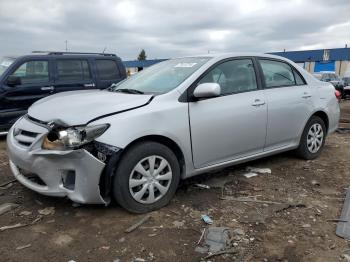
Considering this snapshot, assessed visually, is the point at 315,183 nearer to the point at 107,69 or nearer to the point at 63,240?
the point at 63,240

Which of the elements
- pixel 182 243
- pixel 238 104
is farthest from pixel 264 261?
pixel 238 104

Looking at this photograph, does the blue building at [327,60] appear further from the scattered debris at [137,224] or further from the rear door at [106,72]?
the scattered debris at [137,224]

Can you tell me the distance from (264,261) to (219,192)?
1.48 meters

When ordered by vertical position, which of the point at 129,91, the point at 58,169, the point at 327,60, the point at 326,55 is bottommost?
the point at 58,169

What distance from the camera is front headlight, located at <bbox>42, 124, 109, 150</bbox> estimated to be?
11.5 ft

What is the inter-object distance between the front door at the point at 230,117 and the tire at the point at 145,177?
403mm

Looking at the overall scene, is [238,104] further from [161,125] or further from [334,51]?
[334,51]

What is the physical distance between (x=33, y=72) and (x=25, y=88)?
15.6 inches

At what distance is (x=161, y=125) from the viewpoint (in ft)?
12.7

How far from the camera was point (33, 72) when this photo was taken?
302 inches

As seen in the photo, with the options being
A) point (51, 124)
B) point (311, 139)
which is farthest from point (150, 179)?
point (311, 139)

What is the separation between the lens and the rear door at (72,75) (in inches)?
312

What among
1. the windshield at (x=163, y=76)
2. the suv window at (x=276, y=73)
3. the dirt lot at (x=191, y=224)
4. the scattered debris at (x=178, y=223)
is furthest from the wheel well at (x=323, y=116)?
the scattered debris at (x=178, y=223)

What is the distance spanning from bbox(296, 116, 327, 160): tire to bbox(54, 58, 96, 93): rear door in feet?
15.4
